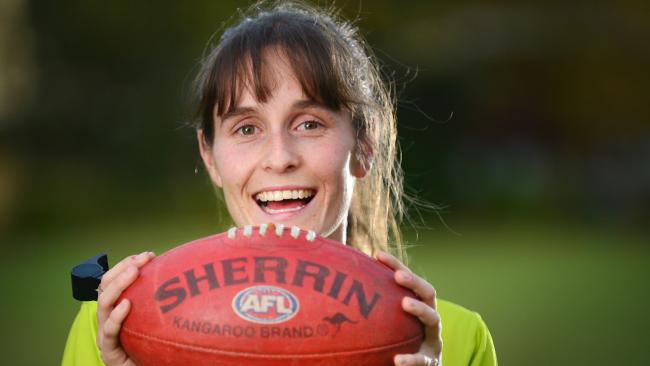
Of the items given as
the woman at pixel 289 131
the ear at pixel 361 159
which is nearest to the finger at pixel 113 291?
the woman at pixel 289 131

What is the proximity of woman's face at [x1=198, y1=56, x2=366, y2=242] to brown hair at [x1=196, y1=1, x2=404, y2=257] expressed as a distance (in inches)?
1.4

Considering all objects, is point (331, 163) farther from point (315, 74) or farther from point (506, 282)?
point (506, 282)

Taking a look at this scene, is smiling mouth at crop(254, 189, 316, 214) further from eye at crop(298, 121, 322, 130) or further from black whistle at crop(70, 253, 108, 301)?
black whistle at crop(70, 253, 108, 301)

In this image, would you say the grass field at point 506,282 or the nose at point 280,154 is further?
the grass field at point 506,282

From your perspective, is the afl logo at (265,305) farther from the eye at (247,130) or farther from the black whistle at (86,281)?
the eye at (247,130)

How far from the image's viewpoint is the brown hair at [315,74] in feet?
9.53

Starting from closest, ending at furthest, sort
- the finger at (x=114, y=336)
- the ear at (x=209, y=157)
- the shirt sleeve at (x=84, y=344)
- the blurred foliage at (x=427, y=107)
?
the finger at (x=114, y=336) → the shirt sleeve at (x=84, y=344) → the ear at (x=209, y=157) → the blurred foliage at (x=427, y=107)

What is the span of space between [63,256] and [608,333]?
22.2 ft

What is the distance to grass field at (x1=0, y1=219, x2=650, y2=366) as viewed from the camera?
22.5 ft

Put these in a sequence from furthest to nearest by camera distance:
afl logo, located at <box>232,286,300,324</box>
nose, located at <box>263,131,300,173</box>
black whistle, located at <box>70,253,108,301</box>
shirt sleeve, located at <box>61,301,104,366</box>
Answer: shirt sleeve, located at <box>61,301,104,366</box>, nose, located at <box>263,131,300,173</box>, black whistle, located at <box>70,253,108,301</box>, afl logo, located at <box>232,286,300,324</box>

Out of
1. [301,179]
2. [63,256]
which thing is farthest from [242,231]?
[63,256]

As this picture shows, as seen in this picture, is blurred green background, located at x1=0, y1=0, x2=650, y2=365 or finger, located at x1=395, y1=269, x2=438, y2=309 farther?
blurred green background, located at x1=0, y1=0, x2=650, y2=365

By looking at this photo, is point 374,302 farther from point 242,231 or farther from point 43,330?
point 43,330


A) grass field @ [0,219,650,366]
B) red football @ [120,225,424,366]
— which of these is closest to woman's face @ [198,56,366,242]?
red football @ [120,225,424,366]
